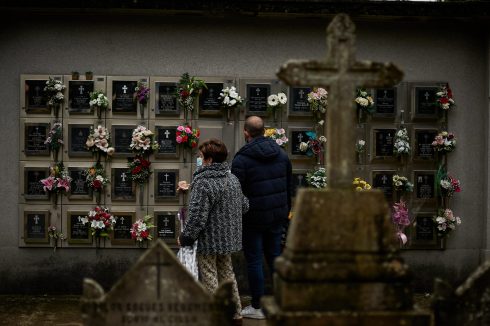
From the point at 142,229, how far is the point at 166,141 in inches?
41.0

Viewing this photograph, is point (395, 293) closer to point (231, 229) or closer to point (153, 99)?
point (231, 229)

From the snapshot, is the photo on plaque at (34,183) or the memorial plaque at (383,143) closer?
the photo on plaque at (34,183)

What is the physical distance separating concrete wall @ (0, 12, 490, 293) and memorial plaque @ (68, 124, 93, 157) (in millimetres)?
611

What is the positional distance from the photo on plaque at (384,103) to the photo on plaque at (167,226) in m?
2.65

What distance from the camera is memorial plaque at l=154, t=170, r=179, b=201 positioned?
838cm

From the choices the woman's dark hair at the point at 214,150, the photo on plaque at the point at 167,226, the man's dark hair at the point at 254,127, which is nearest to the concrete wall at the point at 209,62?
the photo on plaque at the point at 167,226

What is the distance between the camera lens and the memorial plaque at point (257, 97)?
8.41 metres

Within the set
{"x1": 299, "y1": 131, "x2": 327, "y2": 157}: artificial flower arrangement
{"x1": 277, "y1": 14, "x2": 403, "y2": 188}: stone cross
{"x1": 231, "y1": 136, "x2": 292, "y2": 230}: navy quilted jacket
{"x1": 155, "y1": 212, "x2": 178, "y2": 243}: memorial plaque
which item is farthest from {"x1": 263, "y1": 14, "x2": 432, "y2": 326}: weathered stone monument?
{"x1": 155, "y1": 212, "x2": 178, "y2": 243}: memorial plaque

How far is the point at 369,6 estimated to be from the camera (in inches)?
320

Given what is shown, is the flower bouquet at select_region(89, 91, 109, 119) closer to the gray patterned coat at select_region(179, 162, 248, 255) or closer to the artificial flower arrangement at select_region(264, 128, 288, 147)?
the artificial flower arrangement at select_region(264, 128, 288, 147)

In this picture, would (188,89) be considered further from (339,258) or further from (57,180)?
(339,258)

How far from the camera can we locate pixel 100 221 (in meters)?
8.24

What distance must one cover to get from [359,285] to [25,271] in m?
5.37

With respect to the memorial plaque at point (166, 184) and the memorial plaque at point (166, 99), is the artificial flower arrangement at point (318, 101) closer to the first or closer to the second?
the memorial plaque at point (166, 99)
